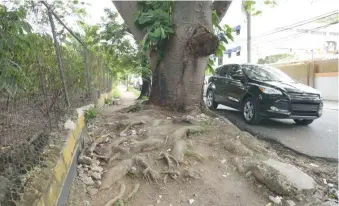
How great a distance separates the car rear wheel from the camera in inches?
273

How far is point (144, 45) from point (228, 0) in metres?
2.62

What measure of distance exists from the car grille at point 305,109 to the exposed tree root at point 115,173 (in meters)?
4.47

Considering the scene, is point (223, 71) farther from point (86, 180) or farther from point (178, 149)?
point (86, 180)

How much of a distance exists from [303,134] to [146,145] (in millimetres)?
3985

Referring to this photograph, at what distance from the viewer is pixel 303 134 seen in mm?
6348

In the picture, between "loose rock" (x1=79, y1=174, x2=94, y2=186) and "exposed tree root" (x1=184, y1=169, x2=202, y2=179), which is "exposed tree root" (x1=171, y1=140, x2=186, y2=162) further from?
"loose rock" (x1=79, y1=174, x2=94, y2=186)

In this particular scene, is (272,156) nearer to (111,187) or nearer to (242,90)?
(111,187)

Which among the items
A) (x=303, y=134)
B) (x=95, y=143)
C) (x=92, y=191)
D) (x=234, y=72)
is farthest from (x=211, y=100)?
(x=92, y=191)

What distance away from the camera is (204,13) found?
615 cm

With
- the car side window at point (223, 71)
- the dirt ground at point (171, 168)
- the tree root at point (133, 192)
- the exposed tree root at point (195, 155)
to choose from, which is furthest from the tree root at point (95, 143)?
the car side window at point (223, 71)

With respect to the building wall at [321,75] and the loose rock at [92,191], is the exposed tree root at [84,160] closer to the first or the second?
the loose rock at [92,191]

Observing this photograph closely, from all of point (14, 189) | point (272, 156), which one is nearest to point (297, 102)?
point (272, 156)

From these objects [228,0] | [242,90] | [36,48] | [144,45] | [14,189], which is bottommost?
[14,189]

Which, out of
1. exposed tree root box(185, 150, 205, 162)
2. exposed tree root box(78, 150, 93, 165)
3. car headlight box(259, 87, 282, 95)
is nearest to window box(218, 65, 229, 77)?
car headlight box(259, 87, 282, 95)
